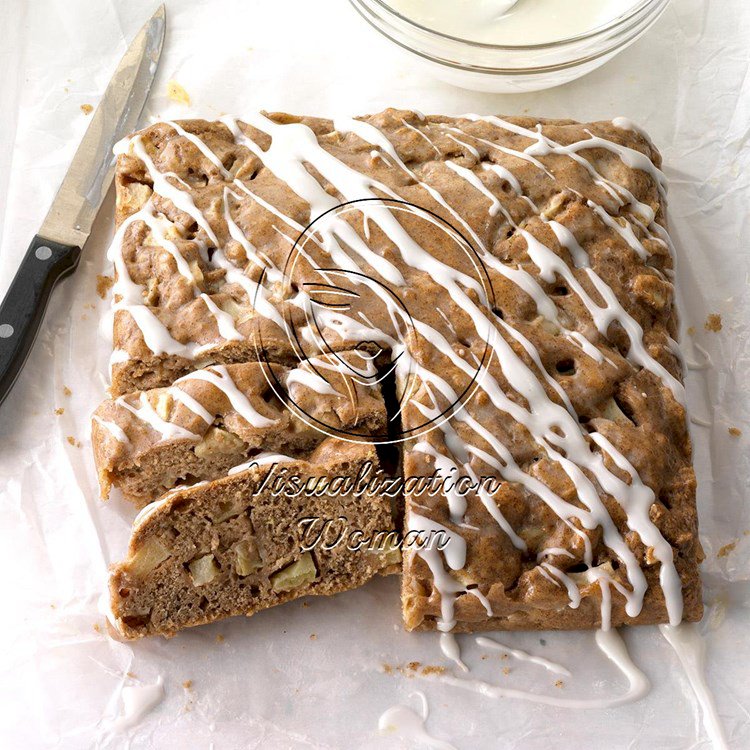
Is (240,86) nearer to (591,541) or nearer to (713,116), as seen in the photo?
(713,116)

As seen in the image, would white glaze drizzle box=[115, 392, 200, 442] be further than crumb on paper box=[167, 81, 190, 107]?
No

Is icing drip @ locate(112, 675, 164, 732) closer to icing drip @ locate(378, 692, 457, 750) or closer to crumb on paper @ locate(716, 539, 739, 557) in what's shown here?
icing drip @ locate(378, 692, 457, 750)

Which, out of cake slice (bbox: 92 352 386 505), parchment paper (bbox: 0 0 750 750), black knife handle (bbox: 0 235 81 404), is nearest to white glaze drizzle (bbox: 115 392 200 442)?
cake slice (bbox: 92 352 386 505)

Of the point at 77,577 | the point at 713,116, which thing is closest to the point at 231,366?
the point at 77,577

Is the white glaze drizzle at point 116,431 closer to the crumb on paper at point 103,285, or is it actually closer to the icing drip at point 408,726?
the crumb on paper at point 103,285

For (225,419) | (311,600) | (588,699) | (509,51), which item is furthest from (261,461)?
(509,51)

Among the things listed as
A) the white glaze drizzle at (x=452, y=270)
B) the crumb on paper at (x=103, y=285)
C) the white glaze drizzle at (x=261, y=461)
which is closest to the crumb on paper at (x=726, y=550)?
the white glaze drizzle at (x=452, y=270)

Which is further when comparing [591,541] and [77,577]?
[77,577]
